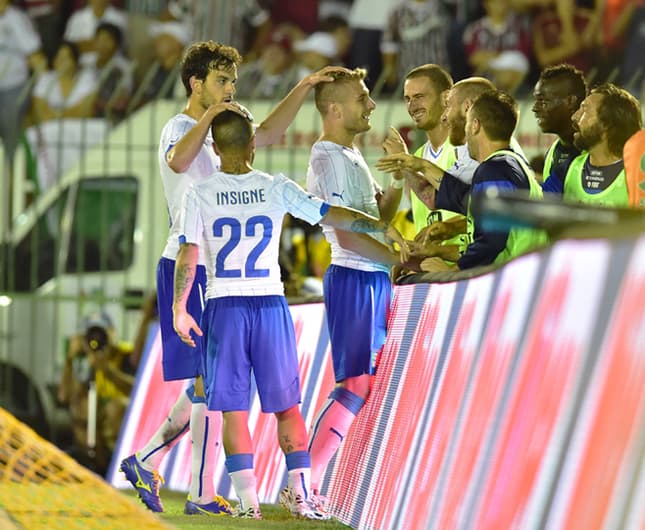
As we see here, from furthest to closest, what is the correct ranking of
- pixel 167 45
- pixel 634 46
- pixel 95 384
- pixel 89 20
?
pixel 89 20, pixel 167 45, pixel 634 46, pixel 95 384

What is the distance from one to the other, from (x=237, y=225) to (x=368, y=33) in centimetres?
1030

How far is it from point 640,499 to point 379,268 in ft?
12.7

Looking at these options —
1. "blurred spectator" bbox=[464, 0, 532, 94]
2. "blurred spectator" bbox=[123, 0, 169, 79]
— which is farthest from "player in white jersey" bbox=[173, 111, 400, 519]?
"blurred spectator" bbox=[123, 0, 169, 79]

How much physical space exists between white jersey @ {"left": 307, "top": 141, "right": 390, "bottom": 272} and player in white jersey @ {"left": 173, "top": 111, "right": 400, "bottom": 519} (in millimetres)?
305

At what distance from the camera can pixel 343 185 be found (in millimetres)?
6527

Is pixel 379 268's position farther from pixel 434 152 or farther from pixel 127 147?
pixel 127 147

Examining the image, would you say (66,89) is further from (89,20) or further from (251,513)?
(251,513)

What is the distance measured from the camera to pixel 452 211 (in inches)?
249

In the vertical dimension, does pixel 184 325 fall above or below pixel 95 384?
above

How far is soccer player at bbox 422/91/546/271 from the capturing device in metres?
5.73

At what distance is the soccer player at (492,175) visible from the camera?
18.8 feet

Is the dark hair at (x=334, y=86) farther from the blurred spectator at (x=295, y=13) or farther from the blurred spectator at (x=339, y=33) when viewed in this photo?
the blurred spectator at (x=295, y=13)

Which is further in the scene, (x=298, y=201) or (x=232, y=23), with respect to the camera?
(x=232, y=23)

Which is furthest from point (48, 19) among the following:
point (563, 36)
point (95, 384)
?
point (95, 384)
